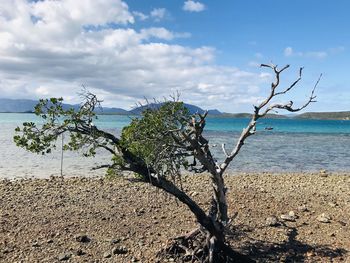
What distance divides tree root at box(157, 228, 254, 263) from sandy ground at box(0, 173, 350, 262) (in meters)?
0.51

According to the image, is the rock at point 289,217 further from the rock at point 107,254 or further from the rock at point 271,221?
the rock at point 107,254

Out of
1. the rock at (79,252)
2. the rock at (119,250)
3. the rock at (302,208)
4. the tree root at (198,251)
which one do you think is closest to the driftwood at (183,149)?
the tree root at (198,251)

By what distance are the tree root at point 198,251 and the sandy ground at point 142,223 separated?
0.51m

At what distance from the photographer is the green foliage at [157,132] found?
868cm

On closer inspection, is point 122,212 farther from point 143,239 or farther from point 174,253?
point 174,253

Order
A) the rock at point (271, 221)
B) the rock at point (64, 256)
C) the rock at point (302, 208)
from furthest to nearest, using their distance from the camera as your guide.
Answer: the rock at point (302, 208), the rock at point (271, 221), the rock at point (64, 256)

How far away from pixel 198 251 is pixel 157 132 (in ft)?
10.8

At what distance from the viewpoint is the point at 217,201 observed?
10.0 m

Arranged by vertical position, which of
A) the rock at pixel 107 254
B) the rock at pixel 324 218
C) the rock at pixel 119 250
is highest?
the rock at pixel 324 218

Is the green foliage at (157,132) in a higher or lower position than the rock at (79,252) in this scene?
higher

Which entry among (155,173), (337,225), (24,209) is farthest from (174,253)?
(24,209)

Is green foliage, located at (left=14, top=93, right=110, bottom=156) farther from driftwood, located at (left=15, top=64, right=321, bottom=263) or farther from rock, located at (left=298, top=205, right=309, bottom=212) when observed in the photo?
rock, located at (left=298, top=205, right=309, bottom=212)

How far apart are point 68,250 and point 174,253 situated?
286cm

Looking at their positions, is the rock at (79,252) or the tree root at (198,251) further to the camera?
the rock at (79,252)
